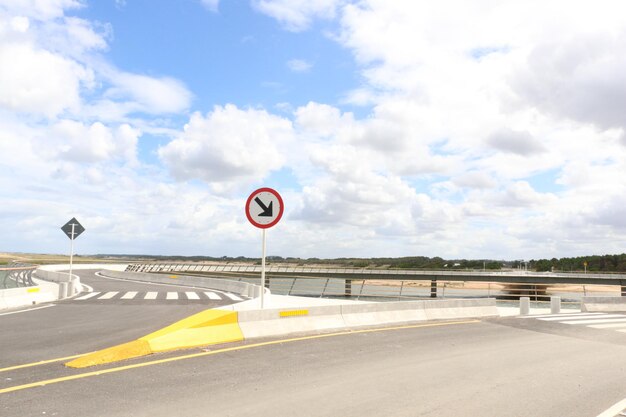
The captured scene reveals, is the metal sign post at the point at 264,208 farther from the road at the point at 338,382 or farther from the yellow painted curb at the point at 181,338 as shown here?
the road at the point at 338,382

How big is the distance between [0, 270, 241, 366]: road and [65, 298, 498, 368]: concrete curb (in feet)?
4.17

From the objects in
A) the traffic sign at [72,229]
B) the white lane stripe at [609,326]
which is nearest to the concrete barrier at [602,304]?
the white lane stripe at [609,326]

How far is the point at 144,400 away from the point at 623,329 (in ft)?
46.5

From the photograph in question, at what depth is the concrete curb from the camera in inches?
347

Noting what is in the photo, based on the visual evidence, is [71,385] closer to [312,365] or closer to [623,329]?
[312,365]

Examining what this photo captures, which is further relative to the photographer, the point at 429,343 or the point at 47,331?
the point at 47,331

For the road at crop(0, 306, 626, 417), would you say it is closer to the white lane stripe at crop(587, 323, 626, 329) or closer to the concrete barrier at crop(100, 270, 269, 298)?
the white lane stripe at crop(587, 323, 626, 329)

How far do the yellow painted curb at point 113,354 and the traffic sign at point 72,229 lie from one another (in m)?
17.7

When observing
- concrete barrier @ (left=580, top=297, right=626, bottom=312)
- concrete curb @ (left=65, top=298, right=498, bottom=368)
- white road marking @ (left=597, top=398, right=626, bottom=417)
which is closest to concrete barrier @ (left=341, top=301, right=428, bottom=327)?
concrete curb @ (left=65, top=298, right=498, bottom=368)

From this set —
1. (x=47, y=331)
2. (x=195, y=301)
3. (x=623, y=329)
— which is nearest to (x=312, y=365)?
(x=47, y=331)

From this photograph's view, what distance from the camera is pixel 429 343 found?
10969mm

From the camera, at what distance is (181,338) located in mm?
9477

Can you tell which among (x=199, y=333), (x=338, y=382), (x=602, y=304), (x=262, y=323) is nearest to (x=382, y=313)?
(x=262, y=323)

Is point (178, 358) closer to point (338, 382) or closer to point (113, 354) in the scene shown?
point (113, 354)
